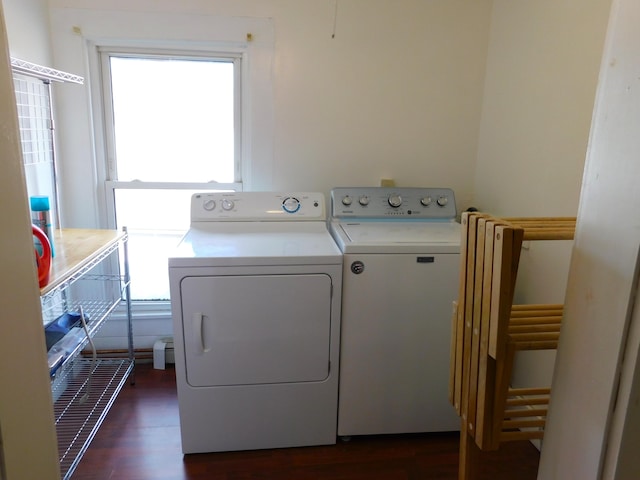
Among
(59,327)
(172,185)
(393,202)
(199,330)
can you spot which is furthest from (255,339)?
(172,185)

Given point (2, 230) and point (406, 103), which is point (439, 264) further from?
point (2, 230)

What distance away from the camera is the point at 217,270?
5.86 ft

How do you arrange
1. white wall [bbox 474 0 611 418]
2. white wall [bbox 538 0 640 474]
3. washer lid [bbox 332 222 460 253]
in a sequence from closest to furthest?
white wall [bbox 538 0 640 474] < white wall [bbox 474 0 611 418] < washer lid [bbox 332 222 460 253]

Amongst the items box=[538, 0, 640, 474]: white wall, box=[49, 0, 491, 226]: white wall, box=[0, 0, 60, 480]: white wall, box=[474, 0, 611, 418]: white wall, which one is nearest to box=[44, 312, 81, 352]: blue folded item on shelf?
box=[49, 0, 491, 226]: white wall

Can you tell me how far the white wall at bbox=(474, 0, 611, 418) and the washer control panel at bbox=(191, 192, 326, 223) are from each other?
3.06 feet

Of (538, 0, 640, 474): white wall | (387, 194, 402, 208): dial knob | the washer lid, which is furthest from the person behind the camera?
(387, 194, 402, 208): dial knob

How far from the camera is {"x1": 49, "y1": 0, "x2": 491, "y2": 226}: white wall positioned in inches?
91.3

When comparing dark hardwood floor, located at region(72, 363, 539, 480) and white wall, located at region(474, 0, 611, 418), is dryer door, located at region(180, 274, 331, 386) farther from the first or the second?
white wall, located at region(474, 0, 611, 418)

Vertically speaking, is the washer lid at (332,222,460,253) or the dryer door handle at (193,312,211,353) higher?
the washer lid at (332,222,460,253)

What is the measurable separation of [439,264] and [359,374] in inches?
22.6

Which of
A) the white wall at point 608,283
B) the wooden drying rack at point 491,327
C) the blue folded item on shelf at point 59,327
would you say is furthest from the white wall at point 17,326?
the blue folded item on shelf at point 59,327

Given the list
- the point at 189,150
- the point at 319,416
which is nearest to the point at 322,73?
the point at 189,150

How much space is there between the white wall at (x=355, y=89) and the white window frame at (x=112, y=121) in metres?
0.11

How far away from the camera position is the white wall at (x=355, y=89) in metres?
2.32
